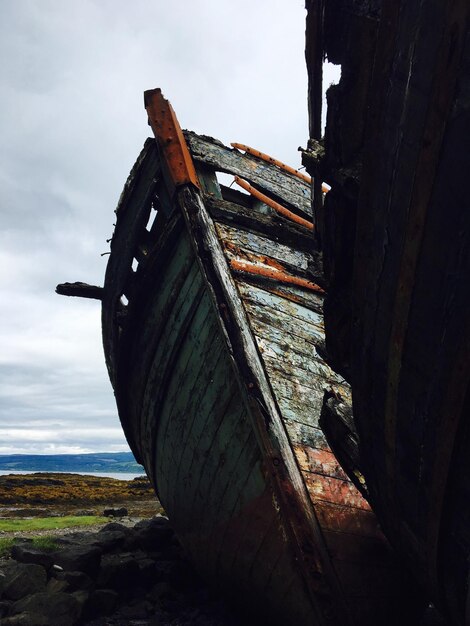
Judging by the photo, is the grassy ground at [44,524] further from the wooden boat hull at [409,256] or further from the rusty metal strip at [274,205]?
the wooden boat hull at [409,256]

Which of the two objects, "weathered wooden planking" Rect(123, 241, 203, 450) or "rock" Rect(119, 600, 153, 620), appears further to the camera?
"rock" Rect(119, 600, 153, 620)

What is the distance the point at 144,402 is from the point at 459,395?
388cm

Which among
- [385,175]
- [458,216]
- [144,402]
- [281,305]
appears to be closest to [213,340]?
[281,305]

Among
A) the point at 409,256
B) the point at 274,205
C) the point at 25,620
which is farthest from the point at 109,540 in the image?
the point at 409,256

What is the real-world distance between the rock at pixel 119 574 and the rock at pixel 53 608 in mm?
985

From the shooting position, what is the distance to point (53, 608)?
4039mm

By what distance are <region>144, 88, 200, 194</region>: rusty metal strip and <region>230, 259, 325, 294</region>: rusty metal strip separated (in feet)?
2.82

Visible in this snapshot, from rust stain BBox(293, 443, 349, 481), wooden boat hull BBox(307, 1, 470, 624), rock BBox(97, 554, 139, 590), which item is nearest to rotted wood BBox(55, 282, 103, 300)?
rock BBox(97, 554, 139, 590)

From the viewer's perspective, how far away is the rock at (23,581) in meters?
4.63

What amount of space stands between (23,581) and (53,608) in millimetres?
901

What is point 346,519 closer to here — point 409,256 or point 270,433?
point 270,433

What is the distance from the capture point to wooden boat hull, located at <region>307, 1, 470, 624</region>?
1457mm

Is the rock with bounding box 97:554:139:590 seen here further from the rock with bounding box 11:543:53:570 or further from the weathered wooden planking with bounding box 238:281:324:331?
the weathered wooden planking with bounding box 238:281:324:331

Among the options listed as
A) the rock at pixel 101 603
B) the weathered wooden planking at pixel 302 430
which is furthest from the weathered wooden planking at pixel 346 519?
the rock at pixel 101 603
